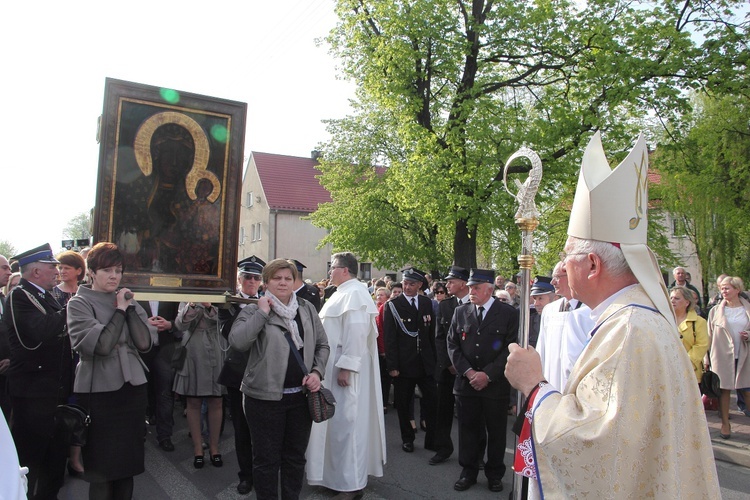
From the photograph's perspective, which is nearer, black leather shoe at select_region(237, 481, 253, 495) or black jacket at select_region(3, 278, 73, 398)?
black jacket at select_region(3, 278, 73, 398)

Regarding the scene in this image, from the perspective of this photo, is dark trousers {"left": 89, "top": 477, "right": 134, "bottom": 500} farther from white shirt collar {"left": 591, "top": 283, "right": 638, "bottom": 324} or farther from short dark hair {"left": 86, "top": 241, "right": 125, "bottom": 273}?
white shirt collar {"left": 591, "top": 283, "right": 638, "bottom": 324}

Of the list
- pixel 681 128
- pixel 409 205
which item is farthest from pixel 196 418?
pixel 681 128

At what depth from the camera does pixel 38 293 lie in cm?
476

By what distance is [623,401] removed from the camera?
2.09 m

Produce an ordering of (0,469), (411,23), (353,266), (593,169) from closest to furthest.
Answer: (0,469)
(593,169)
(353,266)
(411,23)

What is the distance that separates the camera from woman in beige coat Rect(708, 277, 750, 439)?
8.04 meters

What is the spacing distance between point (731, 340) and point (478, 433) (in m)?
4.36

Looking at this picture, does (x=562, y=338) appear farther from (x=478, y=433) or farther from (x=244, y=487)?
(x=244, y=487)

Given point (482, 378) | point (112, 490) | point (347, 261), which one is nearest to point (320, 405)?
point (112, 490)

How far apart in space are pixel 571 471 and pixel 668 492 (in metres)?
0.32

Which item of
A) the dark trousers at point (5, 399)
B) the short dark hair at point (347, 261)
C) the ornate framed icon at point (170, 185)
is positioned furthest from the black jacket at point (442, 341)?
the dark trousers at point (5, 399)

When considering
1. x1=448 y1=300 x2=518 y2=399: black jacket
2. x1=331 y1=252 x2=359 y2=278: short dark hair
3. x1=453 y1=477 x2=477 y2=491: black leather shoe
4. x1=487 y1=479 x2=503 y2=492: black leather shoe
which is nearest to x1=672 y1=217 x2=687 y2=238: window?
x1=448 y1=300 x2=518 y2=399: black jacket

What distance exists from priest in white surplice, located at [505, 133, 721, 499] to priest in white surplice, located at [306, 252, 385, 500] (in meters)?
3.35

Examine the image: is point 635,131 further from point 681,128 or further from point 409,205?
point 409,205
